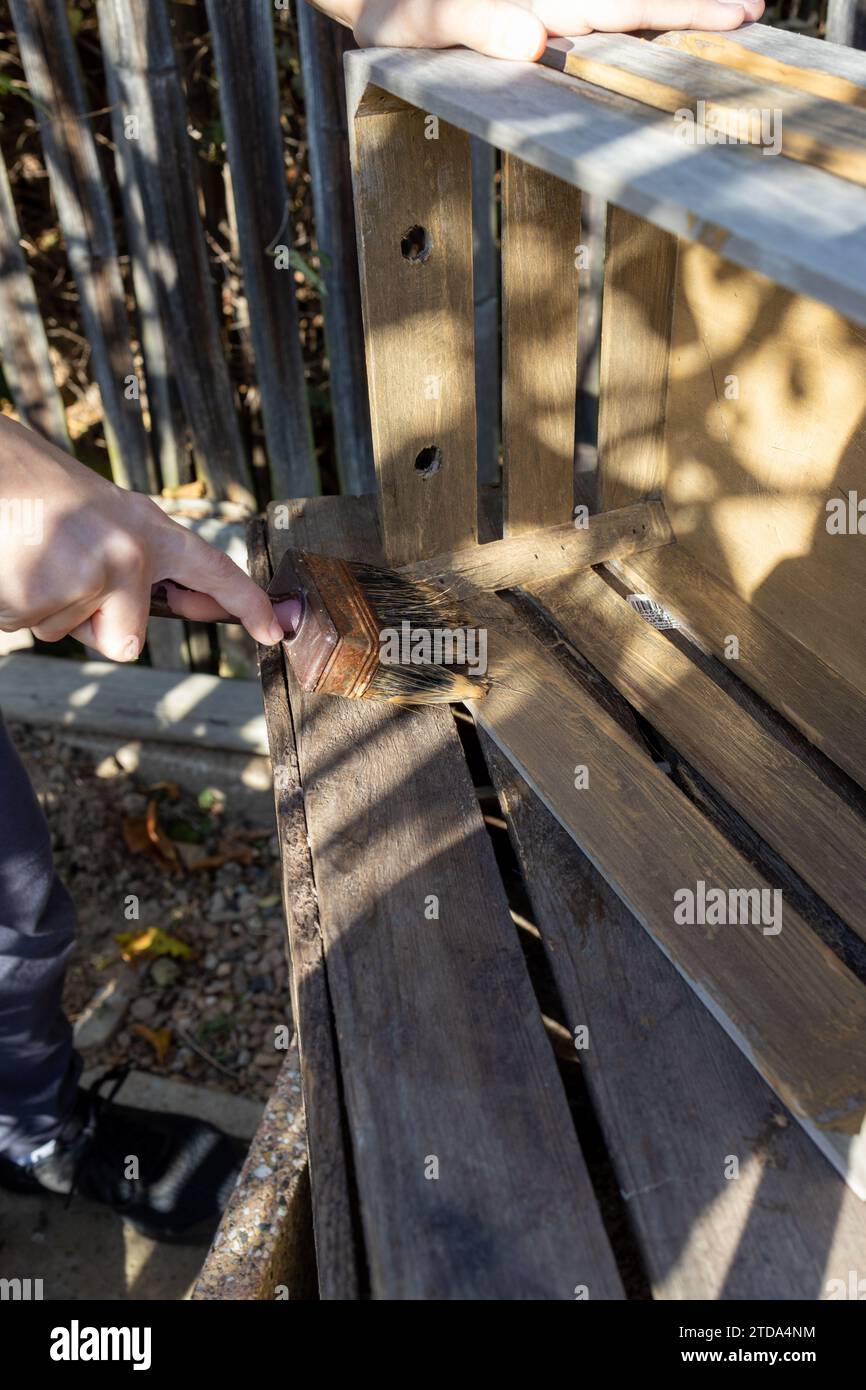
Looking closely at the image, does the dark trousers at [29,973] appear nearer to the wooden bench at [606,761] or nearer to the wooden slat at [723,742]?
the wooden bench at [606,761]

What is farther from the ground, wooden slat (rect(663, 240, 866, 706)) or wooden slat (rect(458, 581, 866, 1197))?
wooden slat (rect(663, 240, 866, 706))

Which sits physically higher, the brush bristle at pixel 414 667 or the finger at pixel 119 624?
the finger at pixel 119 624

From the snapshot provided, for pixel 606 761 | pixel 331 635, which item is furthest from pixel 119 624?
pixel 606 761

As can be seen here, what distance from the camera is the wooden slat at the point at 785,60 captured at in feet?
4.53

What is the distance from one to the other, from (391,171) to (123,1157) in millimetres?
2017

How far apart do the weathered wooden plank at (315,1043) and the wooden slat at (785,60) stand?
3.86 feet

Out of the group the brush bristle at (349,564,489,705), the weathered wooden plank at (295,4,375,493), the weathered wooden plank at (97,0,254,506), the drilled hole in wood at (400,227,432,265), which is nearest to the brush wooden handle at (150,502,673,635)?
the brush bristle at (349,564,489,705)

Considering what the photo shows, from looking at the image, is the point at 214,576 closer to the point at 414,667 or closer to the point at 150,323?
the point at 414,667

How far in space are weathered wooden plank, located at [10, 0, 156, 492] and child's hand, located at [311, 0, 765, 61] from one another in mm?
1450

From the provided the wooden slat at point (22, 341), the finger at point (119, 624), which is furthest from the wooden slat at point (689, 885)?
the wooden slat at point (22, 341)

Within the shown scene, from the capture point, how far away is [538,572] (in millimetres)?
2150

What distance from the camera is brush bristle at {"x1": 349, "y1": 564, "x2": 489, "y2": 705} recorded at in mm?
1845

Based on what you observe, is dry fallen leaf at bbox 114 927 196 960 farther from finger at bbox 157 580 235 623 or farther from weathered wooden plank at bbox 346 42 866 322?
weathered wooden plank at bbox 346 42 866 322
